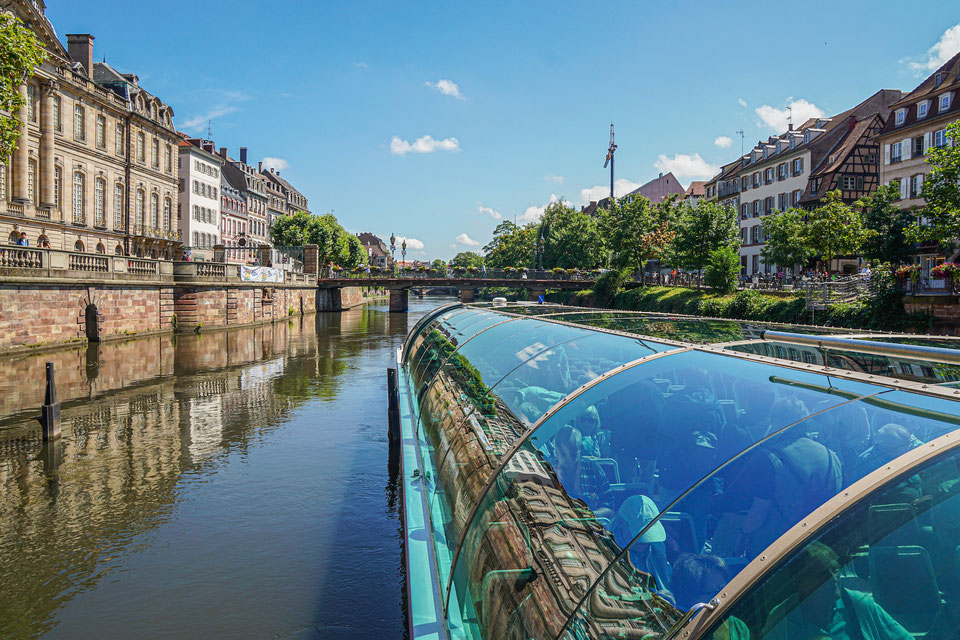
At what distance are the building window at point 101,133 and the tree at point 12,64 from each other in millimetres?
27878

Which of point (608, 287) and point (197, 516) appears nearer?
point (197, 516)

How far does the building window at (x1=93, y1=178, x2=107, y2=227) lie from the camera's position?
44013 mm

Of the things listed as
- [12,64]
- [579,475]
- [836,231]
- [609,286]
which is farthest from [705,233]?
[579,475]

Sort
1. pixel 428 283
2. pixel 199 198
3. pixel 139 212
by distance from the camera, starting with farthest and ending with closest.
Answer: pixel 199 198, pixel 428 283, pixel 139 212

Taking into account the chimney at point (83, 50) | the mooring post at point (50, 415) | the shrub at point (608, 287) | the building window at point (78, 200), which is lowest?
the mooring post at point (50, 415)

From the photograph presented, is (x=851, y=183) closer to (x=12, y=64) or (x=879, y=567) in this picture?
(x=12, y=64)

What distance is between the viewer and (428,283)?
2514 inches

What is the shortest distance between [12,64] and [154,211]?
35343 millimetres

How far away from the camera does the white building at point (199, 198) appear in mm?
66562

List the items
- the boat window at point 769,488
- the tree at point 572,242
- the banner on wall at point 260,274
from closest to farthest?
the boat window at point 769,488 < the banner on wall at point 260,274 < the tree at point 572,242

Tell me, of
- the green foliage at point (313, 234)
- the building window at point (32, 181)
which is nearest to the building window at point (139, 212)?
the building window at point (32, 181)

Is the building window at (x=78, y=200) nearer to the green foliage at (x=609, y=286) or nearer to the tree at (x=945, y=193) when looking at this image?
the green foliage at (x=609, y=286)

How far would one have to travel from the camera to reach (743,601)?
1.91 m

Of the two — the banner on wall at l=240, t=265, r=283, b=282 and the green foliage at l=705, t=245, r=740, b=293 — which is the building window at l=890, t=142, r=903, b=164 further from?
the banner on wall at l=240, t=265, r=283, b=282
